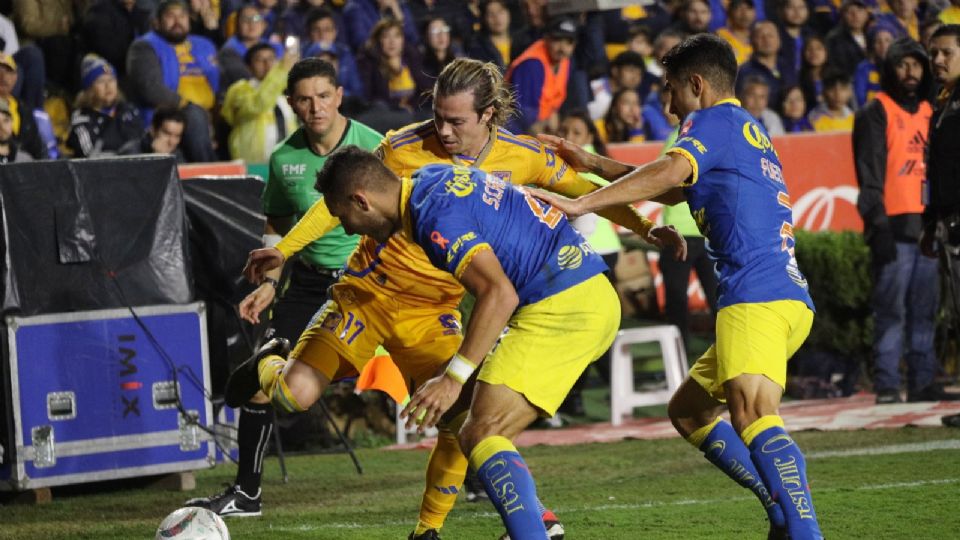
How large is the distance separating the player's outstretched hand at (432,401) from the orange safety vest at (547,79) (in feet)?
29.3

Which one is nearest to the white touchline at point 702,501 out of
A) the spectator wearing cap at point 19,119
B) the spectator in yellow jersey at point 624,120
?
the spectator wearing cap at point 19,119

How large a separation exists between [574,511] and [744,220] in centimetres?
225

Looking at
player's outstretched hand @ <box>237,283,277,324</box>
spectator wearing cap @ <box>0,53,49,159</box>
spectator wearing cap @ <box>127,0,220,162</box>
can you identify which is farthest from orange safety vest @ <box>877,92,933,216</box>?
spectator wearing cap @ <box>0,53,49,159</box>

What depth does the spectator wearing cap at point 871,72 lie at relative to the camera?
1727 centimetres

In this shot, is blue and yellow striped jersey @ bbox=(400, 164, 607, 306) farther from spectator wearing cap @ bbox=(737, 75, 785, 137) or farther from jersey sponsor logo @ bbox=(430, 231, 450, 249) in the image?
spectator wearing cap @ bbox=(737, 75, 785, 137)

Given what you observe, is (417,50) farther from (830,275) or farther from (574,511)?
(574,511)

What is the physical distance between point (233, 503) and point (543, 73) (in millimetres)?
7190

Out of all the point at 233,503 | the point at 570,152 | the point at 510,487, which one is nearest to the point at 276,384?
the point at 510,487

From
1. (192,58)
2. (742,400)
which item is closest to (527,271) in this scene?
(742,400)

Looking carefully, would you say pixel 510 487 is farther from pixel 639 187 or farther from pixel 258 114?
pixel 258 114

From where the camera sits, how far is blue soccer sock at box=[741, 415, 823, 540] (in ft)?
19.0

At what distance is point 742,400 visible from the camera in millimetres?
5949

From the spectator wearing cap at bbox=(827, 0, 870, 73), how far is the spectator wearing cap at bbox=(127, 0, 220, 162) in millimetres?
7756

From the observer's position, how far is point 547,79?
14148 millimetres
